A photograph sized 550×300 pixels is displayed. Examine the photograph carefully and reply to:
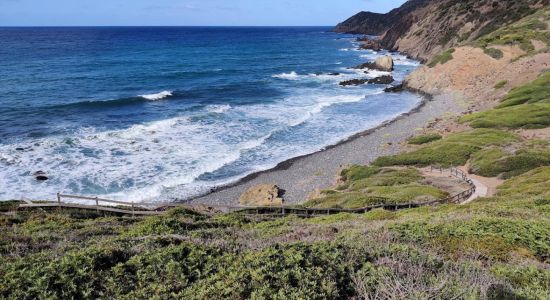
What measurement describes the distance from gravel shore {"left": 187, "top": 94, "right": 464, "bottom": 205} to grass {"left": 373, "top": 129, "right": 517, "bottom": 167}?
312 cm

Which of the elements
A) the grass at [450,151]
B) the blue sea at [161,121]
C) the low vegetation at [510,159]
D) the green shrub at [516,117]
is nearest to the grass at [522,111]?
the green shrub at [516,117]

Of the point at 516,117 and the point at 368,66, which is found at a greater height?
the point at 368,66

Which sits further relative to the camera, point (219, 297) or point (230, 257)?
point (230, 257)

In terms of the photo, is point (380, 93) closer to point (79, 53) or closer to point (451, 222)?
point (451, 222)

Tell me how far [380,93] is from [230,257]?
6541cm

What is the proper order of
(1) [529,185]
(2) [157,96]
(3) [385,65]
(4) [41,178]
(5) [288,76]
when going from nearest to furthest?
1. (1) [529,185]
2. (4) [41,178]
3. (2) [157,96]
4. (5) [288,76]
5. (3) [385,65]

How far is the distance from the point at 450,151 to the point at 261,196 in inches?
671

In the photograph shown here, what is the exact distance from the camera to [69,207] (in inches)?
793

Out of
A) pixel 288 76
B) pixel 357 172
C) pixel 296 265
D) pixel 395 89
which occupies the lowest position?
pixel 357 172

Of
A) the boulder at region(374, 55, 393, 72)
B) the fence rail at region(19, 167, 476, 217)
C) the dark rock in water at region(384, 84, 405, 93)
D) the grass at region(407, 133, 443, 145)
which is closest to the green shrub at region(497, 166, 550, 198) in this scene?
the fence rail at region(19, 167, 476, 217)

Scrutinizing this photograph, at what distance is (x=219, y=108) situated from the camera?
5809 cm

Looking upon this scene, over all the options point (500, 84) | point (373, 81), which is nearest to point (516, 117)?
point (500, 84)

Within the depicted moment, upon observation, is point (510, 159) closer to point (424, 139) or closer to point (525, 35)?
point (424, 139)

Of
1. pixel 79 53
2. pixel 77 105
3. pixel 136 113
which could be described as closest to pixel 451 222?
pixel 136 113
